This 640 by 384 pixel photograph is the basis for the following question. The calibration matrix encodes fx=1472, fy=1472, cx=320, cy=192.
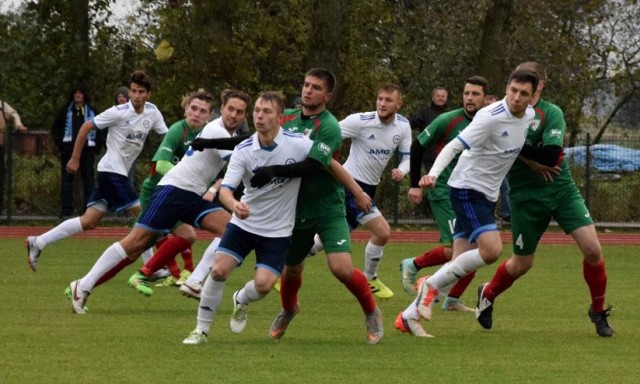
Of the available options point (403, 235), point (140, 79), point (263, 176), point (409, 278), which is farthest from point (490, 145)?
point (403, 235)

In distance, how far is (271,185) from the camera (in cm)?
993

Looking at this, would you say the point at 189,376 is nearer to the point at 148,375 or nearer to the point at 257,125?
the point at 148,375

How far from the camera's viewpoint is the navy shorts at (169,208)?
12062 millimetres

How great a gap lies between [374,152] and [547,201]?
3.60 meters

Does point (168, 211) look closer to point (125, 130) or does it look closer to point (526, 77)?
point (526, 77)

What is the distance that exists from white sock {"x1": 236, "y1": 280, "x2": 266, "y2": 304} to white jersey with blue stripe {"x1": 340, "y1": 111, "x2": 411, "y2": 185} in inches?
166

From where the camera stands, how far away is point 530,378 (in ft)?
28.6

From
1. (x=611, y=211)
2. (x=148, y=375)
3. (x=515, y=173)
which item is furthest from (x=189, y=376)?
(x=611, y=211)

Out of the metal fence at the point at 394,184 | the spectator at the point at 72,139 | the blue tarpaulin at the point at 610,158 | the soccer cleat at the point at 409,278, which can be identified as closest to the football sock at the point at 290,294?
the soccer cleat at the point at 409,278

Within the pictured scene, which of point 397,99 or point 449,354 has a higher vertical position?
point 397,99

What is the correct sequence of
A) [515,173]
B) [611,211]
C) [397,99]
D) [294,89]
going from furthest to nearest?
[294,89] → [611,211] → [397,99] → [515,173]

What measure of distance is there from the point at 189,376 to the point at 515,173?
146 inches

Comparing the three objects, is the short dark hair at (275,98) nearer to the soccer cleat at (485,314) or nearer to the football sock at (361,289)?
the football sock at (361,289)

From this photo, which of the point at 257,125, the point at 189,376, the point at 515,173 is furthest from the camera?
the point at 515,173
